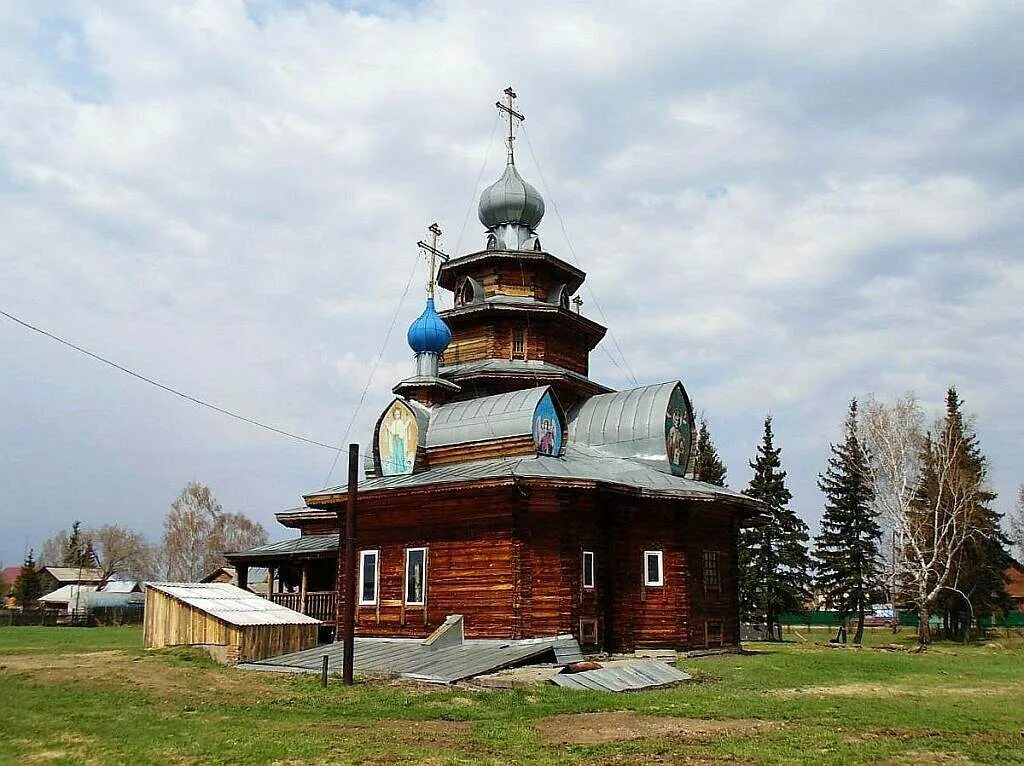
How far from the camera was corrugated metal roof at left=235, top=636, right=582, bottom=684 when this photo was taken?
18.5 meters

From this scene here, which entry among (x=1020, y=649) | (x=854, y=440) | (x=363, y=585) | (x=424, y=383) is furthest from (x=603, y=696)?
(x=854, y=440)

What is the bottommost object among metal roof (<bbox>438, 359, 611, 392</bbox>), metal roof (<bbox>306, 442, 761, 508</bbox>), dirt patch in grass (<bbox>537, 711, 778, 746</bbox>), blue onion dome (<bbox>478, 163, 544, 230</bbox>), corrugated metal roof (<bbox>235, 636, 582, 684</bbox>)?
dirt patch in grass (<bbox>537, 711, 778, 746</bbox>)

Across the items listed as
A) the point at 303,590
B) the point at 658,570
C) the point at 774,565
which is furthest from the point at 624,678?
the point at 774,565

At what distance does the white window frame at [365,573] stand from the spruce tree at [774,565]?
78.4 feet

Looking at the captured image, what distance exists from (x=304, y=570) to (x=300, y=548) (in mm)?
1404

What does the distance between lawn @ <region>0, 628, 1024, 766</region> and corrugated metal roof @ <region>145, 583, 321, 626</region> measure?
1.49m

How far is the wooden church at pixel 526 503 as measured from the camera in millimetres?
21797

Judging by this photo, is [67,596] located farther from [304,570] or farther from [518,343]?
[518,343]

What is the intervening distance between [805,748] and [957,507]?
101 feet

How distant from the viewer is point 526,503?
21.8 meters

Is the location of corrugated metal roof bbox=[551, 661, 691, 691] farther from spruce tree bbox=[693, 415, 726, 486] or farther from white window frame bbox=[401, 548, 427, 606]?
spruce tree bbox=[693, 415, 726, 486]

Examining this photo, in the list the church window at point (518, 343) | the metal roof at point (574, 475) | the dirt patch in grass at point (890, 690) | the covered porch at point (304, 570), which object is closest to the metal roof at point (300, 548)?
the covered porch at point (304, 570)

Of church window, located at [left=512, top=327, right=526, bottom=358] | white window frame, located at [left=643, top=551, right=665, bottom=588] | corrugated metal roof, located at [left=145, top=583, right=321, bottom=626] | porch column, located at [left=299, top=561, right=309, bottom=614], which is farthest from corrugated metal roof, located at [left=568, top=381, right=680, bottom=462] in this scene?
corrugated metal roof, located at [left=145, top=583, right=321, bottom=626]

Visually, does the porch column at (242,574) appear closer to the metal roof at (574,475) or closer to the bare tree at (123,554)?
the metal roof at (574,475)
